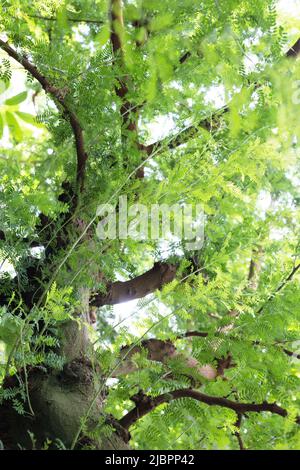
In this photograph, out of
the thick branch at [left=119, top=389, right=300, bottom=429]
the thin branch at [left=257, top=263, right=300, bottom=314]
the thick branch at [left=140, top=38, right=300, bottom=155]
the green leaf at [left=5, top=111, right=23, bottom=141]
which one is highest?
the thick branch at [left=140, top=38, right=300, bottom=155]

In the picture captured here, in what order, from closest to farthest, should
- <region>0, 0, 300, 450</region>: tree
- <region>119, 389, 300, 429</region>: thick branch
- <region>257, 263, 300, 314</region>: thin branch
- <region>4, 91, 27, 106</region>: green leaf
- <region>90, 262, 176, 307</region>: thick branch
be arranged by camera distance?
<region>4, 91, 27, 106</region>: green leaf < <region>0, 0, 300, 450</region>: tree < <region>119, 389, 300, 429</region>: thick branch < <region>257, 263, 300, 314</region>: thin branch < <region>90, 262, 176, 307</region>: thick branch

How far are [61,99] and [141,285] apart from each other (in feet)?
3.86

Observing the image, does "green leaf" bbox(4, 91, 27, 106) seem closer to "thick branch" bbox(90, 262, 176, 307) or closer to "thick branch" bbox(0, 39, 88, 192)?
"thick branch" bbox(0, 39, 88, 192)

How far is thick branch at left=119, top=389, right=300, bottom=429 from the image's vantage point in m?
1.66

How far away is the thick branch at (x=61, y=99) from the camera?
168 centimetres

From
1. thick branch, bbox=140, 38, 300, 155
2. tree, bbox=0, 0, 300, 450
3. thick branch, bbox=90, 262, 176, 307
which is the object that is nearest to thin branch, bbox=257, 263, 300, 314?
tree, bbox=0, 0, 300, 450

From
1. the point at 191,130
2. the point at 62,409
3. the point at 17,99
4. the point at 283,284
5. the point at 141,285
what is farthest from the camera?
the point at 141,285

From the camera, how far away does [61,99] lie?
1780 mm

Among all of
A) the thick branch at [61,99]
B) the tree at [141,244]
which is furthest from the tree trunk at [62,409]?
the thick branch at [61,99]

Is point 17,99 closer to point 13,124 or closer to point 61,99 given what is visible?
point 13,124

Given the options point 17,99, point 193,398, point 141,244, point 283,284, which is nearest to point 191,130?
point 141,244

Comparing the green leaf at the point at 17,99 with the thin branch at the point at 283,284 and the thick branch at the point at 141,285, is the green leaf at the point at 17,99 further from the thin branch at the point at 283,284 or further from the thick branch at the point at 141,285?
the thick branch at the point at 141,285

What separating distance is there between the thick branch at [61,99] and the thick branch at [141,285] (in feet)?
2.58

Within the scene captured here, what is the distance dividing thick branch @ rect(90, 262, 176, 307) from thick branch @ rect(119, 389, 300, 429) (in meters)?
0.83
